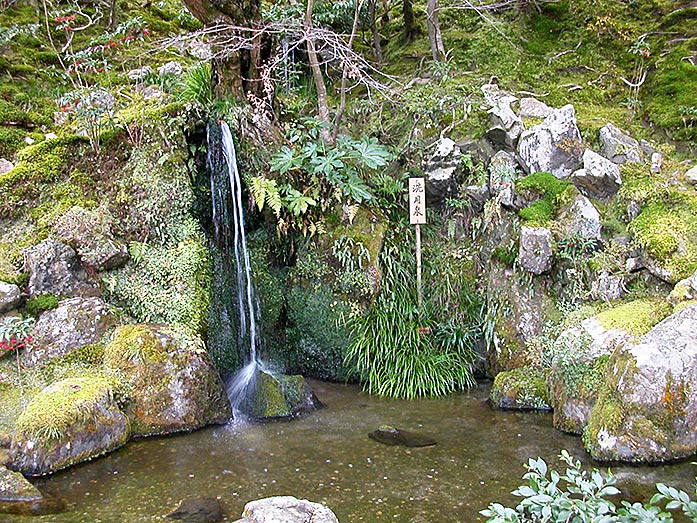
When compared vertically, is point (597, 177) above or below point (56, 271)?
above

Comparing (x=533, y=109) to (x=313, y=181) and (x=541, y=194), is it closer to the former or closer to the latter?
(x=541, y=194)

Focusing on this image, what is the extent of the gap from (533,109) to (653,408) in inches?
209

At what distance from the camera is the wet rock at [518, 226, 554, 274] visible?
750cm

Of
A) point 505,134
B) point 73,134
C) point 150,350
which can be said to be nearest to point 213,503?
point 150,350

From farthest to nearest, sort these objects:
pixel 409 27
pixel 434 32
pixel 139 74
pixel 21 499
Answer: pixel 409 27 → pixel 434 32 → pixel 139 74 → pixel 21 499

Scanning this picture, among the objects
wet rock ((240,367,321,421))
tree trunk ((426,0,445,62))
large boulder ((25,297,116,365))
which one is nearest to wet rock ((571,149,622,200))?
tree trunk ((426,0,445,62))

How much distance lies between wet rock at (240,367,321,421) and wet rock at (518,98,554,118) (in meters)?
5.38

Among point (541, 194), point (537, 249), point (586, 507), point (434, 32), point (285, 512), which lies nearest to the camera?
point (586, 507)

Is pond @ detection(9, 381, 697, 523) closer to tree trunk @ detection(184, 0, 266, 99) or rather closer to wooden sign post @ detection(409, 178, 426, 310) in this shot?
wooden sign post @ detection(409, 178, 426, 310)

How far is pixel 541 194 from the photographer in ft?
26.3

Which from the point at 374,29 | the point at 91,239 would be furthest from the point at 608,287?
the point at 374,29

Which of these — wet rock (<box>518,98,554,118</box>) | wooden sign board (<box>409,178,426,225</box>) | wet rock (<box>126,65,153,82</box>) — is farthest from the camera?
wet rock (<box>126,65,153,82</box>)

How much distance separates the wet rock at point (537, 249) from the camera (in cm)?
750

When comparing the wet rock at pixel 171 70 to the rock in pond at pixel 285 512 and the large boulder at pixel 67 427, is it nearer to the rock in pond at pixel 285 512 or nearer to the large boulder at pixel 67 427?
the large boulder at pixel 67 427
